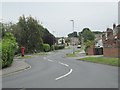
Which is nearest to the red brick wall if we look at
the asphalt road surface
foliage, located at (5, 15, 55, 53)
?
the asphalt road surface

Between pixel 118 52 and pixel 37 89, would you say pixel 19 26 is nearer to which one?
pixel 118 52

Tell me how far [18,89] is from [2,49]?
1368 cm

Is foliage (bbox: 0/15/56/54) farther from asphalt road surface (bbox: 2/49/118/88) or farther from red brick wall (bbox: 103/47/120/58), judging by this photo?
asphalt road surface (bbox: 2/49/118/88)

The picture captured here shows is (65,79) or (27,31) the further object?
(27,31)

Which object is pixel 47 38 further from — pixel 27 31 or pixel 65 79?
pixel 65 79

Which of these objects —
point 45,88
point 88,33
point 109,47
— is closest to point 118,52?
point 109,47

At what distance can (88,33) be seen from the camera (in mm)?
124125

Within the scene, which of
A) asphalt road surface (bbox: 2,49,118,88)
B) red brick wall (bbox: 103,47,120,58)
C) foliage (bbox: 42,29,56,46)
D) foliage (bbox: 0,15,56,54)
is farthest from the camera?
foliage (bbox: 42,29,56,46)

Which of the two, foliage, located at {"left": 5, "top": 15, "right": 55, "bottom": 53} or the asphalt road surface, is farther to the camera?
foliage, located at {"left": 5, "top": 15, "right": 55, "bottom": 53}

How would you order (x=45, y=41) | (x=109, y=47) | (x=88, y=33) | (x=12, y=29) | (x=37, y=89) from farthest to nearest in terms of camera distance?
(x=88, y=33), (x=45, y=41), (x=12, y=29), (x=109, y=47), (x=37, y=89)

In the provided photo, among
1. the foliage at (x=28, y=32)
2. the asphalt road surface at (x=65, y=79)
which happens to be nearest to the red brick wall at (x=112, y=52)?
the asphalt road surface at (x=65, y=79)

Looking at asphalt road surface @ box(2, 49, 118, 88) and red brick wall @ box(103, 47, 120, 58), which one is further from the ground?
red brick wall @ box(103, 47, 120, 58)

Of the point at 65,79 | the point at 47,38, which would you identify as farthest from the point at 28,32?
the point at 65,79

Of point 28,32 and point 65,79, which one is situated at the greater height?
point 28,32
